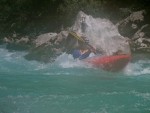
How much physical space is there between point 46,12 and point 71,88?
11.5m

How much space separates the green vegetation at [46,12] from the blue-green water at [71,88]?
16.3 ft

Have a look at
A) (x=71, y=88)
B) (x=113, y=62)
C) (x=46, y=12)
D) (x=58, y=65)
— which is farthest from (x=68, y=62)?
(x=46, y=12)

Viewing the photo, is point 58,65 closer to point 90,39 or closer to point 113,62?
point 113,62

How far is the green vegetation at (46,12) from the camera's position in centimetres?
2006

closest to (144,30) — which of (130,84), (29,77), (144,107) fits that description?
(130,84)

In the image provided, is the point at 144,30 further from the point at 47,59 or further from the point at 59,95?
the point at 59,95

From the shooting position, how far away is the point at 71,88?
38.0 feet

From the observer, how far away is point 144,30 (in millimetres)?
17594

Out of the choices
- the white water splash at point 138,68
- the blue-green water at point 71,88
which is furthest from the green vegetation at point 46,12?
the blue-green water at point 71,88

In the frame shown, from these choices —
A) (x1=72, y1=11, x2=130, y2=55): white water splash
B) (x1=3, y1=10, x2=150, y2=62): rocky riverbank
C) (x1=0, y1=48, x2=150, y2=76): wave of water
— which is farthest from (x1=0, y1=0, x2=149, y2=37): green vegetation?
(x1=0, y1=48, x2=150, y2=76): wave of water

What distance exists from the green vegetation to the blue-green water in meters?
4.98

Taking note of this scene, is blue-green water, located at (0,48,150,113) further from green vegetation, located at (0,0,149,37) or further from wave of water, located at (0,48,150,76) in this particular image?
green vegetation, located at (0,0,149,37)

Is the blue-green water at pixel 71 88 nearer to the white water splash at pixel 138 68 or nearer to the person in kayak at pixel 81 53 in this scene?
the white water splash at pixel 138 68

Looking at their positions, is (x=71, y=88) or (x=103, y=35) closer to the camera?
(x=71, y=88)
